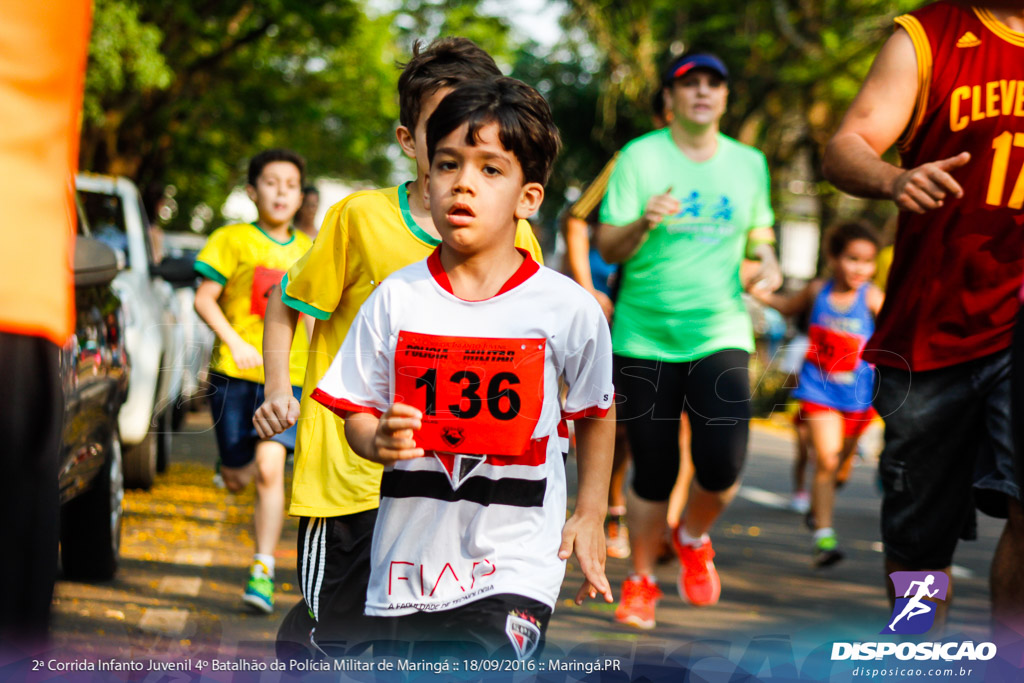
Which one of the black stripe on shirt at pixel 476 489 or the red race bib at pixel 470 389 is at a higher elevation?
the red race bib at pixel 470 389

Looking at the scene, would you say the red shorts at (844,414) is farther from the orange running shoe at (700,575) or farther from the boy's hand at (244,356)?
the boy's hand at (244,356)

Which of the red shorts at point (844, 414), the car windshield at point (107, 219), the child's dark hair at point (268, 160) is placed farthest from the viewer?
the car windshield at point (107, 219)

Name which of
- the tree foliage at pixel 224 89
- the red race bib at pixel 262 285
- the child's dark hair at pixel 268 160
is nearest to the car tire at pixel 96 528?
the red race bib at pixel 262 285

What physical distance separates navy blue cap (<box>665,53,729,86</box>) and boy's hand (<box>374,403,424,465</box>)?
321 centimetres

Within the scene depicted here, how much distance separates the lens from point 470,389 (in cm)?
277

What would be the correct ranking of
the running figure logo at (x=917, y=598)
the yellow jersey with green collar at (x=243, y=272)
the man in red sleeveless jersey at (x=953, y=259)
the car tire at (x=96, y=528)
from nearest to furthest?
the man in red sleeveless jersey at (x=953, y=259)
the running figure logo at (x=917, y=598)
the car tire at (x=96, y=528)
the yellow jersey with green collar at (x=243, y=272)

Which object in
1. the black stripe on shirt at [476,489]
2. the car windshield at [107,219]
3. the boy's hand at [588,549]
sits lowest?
the boy's hand at [588,549]

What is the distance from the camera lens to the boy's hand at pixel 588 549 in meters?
2.80

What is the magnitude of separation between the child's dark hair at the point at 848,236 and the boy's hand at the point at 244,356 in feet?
14.2

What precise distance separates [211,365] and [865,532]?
4.73 meters

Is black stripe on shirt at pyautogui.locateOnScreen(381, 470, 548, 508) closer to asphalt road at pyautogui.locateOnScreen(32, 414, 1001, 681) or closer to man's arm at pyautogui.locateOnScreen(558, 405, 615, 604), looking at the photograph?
man's arm at pyautogui.locateOnScreen(558, 405, 615, 604)

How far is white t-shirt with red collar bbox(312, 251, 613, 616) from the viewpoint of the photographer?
278 cm

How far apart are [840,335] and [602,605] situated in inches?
115

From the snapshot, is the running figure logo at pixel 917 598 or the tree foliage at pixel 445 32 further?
the tree foliage at pixel 445 32
